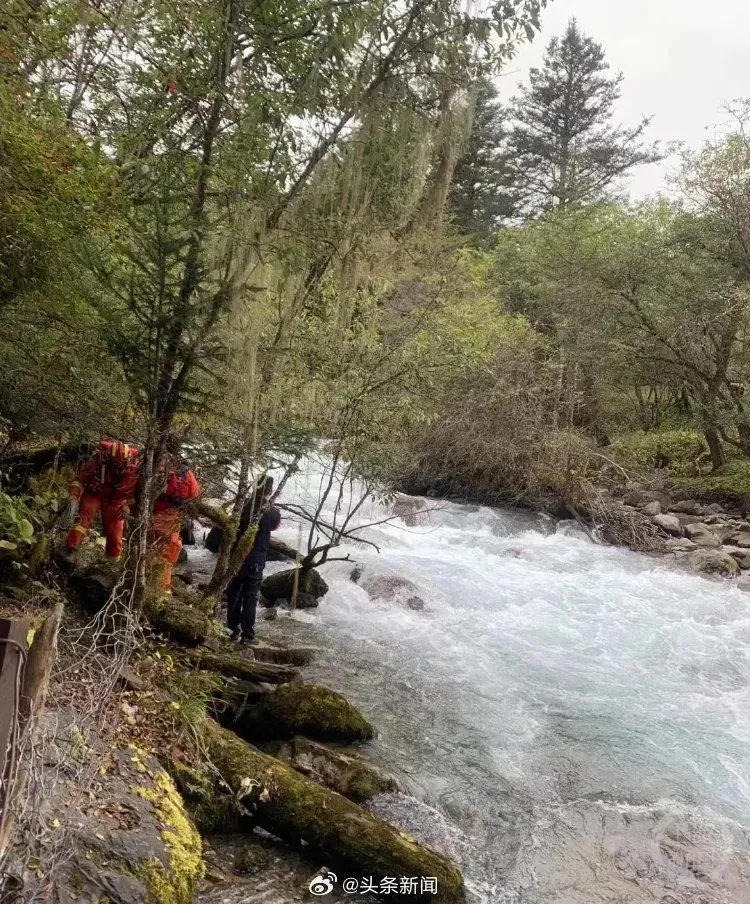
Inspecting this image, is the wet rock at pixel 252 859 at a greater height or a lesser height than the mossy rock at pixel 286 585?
lesser

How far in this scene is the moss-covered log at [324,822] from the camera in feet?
12.6

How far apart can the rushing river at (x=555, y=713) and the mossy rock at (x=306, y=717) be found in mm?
335

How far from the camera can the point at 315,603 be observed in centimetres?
891

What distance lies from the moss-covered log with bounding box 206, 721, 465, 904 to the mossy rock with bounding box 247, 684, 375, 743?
777 mm

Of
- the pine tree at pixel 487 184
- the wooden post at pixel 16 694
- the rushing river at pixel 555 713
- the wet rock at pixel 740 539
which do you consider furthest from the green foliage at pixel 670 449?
the wooden post at pixel 16 694

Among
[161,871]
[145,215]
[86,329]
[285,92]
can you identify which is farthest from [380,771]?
[285,92]

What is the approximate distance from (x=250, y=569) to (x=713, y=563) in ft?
31.4

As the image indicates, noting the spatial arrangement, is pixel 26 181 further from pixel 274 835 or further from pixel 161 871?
pixel 274 835

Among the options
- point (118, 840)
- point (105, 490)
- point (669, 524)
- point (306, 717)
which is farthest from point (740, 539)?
point (118, 840)

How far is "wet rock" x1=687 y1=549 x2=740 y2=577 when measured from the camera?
1220cm

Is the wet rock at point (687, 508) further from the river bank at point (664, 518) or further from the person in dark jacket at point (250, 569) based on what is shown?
the person in dark jacket at point (250, 569)

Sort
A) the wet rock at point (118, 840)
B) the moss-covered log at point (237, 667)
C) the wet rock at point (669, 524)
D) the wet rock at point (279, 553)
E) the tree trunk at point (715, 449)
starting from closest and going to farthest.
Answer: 1. the wet rock at point (118, 840)
2. the moss-covered log at point (237, 667)
3. the wet rock at point (279, 553)
4. the wet rock at point (669, 524)
5. the tree trunk at point (715, 449)

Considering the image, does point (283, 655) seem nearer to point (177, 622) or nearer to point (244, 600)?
point (244, 600)

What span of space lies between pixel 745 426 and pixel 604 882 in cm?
1463
